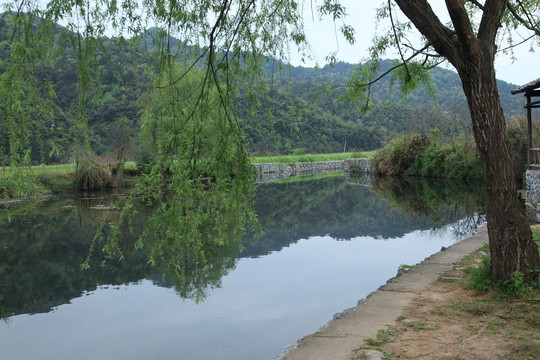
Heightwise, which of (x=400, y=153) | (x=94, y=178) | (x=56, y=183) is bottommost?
(x=56, y=183)

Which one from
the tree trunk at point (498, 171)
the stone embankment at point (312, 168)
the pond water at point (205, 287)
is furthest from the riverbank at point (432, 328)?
the stone embankment at point (312, 168)

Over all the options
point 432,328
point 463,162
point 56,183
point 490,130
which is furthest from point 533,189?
point 56,183

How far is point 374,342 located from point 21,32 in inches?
143

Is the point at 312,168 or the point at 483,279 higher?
the point at 312,168

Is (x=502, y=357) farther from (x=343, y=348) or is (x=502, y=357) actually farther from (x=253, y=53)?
(x=253, y=53)

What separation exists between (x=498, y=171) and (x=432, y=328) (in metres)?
1.71

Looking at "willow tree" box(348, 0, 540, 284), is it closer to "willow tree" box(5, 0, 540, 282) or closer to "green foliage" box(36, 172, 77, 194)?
"willow tree" box(5, 0, 540, 282)

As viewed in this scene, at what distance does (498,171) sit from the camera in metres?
5.12

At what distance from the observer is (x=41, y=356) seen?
568 cm

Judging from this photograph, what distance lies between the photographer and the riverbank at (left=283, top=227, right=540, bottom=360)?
3.92 metres

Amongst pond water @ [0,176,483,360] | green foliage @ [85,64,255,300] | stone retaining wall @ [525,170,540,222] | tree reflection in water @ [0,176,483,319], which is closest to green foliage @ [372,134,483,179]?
tree reflection in water @ [0,176,483,319]

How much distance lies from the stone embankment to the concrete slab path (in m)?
24.1

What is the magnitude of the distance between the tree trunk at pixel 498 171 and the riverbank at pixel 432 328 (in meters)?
0.39

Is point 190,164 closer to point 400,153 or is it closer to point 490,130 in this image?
point 490,130
